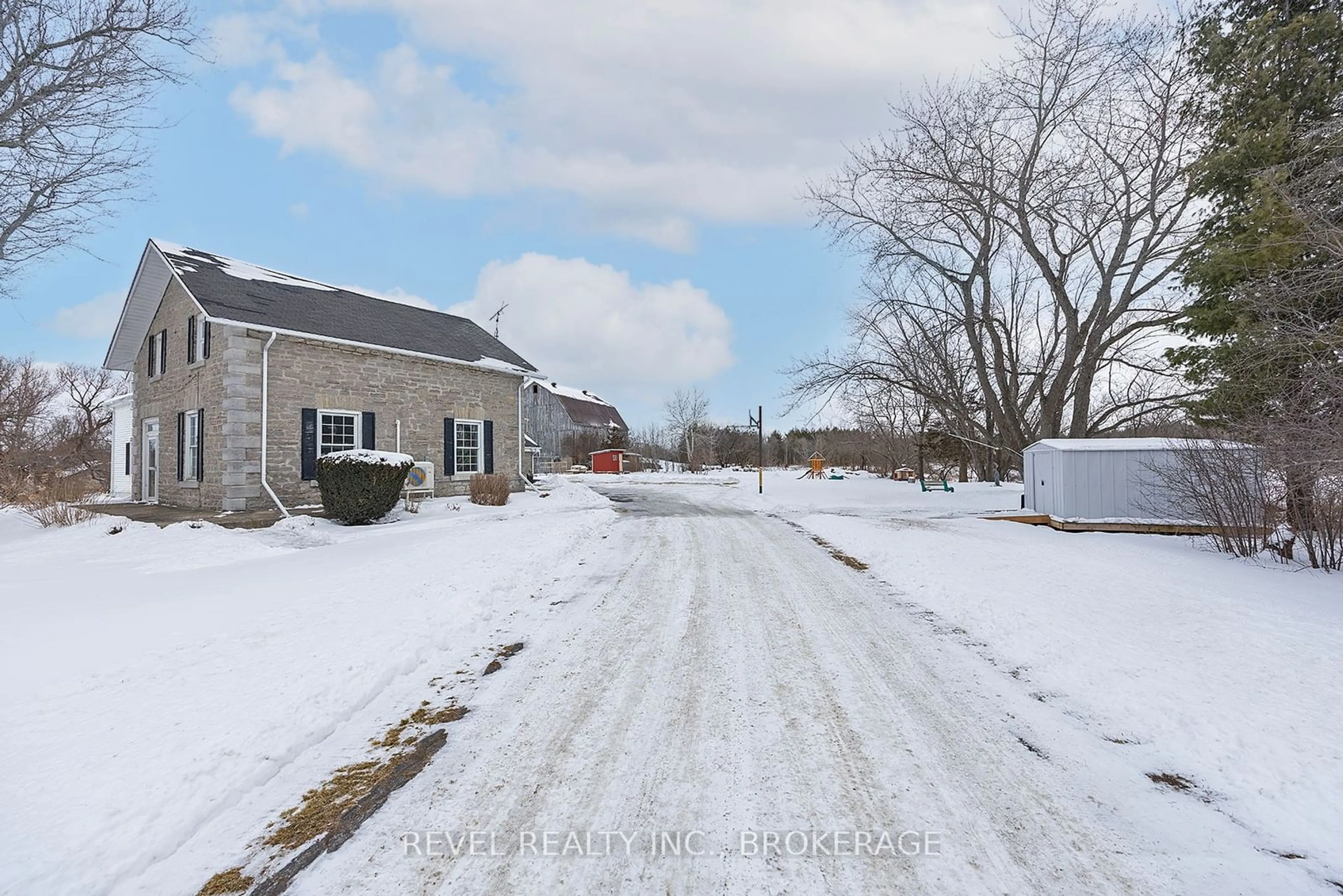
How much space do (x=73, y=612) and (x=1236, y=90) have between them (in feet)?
55.3

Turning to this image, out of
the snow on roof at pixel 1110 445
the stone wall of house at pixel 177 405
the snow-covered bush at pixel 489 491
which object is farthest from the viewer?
the snow-covered bush at pixel 489 491

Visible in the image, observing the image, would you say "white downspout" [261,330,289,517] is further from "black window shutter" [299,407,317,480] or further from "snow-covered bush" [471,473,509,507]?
"snow-covered bush" [471,473,509,507]

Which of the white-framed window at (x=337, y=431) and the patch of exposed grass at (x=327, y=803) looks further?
the white-framed window at (x=337, y=431)

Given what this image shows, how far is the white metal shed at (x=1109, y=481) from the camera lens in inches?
442

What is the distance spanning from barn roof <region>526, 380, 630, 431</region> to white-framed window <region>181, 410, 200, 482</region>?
25.4 m

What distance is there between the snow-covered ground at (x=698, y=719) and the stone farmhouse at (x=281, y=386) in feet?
20.9

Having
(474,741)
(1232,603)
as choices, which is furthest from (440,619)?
(1232,603)

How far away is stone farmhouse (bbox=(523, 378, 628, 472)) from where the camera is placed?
39719 mm

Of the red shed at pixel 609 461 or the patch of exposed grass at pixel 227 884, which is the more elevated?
the red shed at pixel 609 461

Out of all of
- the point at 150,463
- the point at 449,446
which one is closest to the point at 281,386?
the point at 449,446

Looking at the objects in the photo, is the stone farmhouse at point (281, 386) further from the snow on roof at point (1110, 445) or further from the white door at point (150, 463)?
the snow on roof at point (1110, 445)

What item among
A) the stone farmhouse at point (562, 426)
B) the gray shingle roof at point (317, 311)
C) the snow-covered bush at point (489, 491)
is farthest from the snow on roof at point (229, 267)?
the stone farmhouse at point (562, 426)

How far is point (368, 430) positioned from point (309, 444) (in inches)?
57.1

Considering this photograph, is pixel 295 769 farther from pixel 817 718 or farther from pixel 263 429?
pixel 263 429
